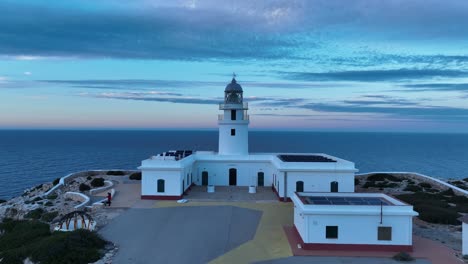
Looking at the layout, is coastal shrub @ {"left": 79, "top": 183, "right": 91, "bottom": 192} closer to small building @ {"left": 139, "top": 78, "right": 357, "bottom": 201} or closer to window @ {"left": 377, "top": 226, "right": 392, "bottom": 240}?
small building @ {"left": 139, "top": 78, "right": 357, "bottom": 201}

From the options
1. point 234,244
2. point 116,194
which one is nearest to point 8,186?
point 116,194

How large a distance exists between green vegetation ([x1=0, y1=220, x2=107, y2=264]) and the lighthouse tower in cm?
1467

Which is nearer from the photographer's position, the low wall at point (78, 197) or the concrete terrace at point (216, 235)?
the concrete terrace at point (216, 235)

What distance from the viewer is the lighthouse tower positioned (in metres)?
28.2

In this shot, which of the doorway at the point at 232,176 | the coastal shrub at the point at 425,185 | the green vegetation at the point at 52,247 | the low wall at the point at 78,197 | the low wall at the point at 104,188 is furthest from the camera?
the coastal shrub at the point at 425,185

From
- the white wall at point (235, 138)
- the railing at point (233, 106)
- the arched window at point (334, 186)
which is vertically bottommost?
the arched window at point (334, 186)

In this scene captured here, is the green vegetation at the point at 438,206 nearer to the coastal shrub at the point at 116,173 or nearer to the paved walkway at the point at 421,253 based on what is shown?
the paved walkway at the point at 421,253

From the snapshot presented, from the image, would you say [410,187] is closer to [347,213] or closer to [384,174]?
[384,174]

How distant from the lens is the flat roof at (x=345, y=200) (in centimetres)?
1514

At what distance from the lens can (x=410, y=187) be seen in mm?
28141

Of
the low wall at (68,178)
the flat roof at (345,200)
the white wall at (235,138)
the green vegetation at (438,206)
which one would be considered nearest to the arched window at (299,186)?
the green vegetation at (438,206)

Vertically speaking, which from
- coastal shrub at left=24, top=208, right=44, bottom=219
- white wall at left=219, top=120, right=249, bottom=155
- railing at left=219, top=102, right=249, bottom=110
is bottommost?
coastal shrub at left=24, top=208, right=44, bottom=219

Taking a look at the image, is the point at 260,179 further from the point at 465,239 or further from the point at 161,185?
the point at 465,239

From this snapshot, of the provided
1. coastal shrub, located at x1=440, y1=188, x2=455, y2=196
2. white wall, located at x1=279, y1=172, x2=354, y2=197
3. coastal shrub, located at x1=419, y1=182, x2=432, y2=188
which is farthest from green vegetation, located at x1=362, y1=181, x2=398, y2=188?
white wall, located at x1=279, y1=172, x2=354, y2=197
